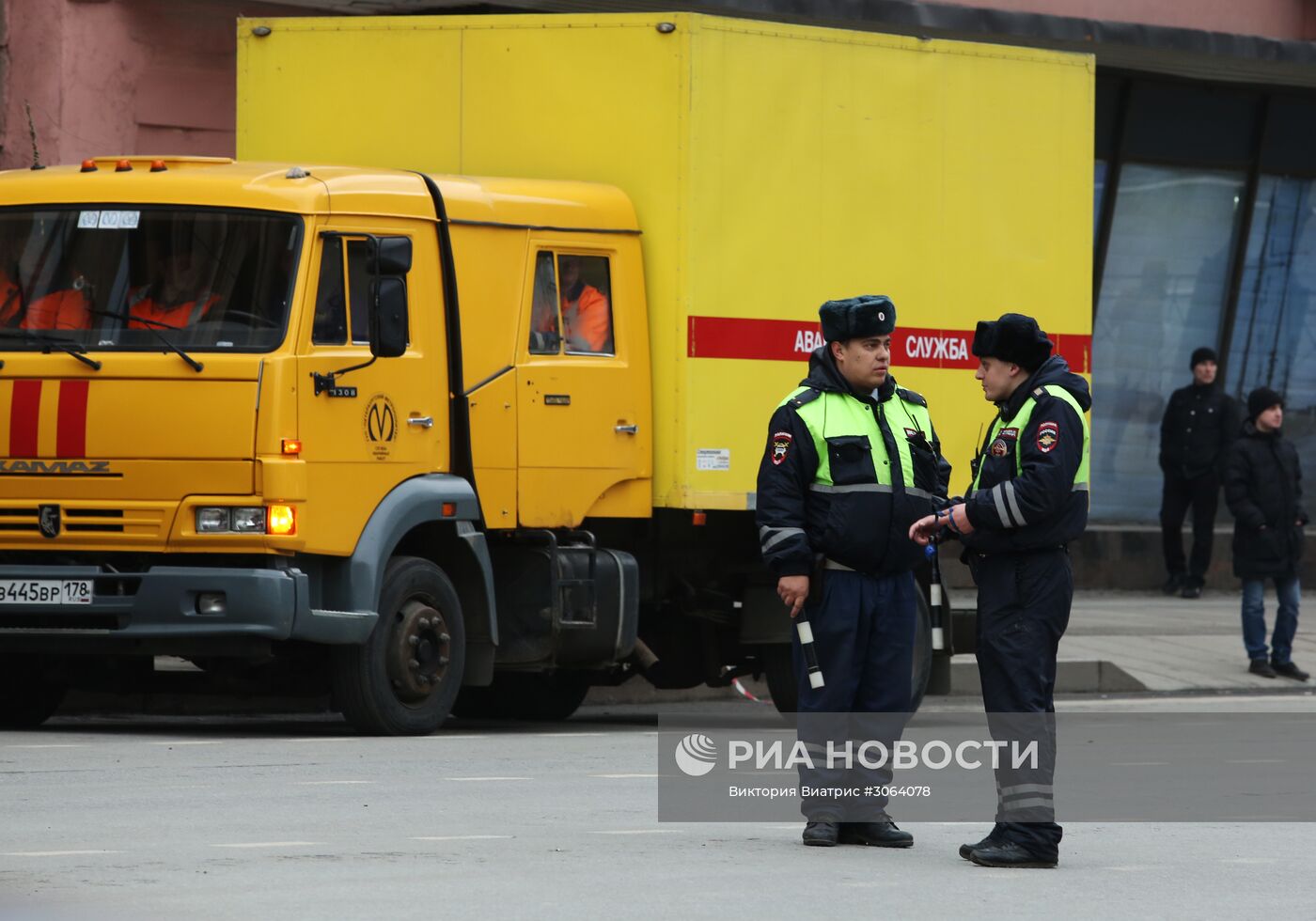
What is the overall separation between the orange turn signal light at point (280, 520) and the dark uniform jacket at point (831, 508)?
12.1 ft

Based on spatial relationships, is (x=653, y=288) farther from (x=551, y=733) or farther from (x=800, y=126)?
(x=551, y=733)

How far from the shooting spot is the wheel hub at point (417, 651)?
12.4m

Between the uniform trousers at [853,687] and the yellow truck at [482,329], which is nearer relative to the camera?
the uniform trousers at [853,687]

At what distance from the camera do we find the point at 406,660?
12.4m

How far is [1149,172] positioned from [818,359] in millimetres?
16518

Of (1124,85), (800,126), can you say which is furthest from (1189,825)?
(1124,85)

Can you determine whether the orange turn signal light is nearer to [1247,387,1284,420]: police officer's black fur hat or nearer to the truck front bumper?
the truck front bumper

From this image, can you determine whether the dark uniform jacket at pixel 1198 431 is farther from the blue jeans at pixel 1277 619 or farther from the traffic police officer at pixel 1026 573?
the traffic police officer at pixel 1026 573

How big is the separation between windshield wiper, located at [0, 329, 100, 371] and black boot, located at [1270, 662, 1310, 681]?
9376 mm

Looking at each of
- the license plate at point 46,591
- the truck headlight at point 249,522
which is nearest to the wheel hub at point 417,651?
the truck headlight at point 249,522

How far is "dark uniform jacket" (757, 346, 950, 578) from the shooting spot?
8570 mm

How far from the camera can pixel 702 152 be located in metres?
13.5

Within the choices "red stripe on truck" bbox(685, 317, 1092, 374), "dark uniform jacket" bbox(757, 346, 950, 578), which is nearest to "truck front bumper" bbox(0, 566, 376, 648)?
"red stripe on truck" bbox(685, 317, 1092, 374)

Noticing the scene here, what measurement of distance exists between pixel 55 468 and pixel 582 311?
2.85m
